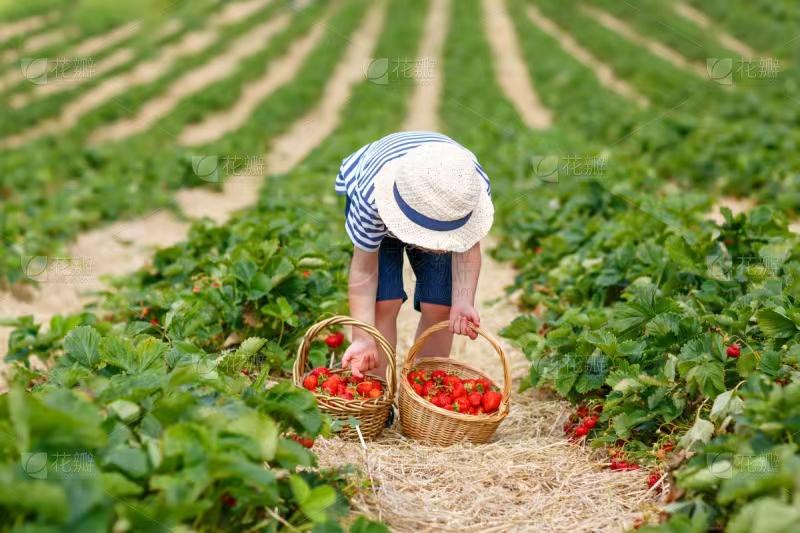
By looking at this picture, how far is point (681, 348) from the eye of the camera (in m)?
3.32

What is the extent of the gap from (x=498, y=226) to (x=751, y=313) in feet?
13.6

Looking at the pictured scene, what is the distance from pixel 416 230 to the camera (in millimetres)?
3027

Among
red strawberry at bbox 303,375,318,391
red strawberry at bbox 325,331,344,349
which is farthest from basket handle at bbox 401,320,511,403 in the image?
red strawberry at bbox 325,331,344,349

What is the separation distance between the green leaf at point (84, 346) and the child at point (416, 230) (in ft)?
3.32

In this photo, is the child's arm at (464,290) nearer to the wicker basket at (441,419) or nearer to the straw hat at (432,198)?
the wicker basket at (441,419)

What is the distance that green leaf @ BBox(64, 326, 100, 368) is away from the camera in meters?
3.00

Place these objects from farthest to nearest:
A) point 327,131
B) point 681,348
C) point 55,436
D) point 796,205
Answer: point 327,131 < point 796,205 < point 681,348 < point 55,436

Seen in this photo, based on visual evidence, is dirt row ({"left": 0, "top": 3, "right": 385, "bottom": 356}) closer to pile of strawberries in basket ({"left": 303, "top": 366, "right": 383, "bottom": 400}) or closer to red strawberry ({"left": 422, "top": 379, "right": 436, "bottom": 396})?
pile of strawberries in basket ({"left": 303, "top": 366, "right": 383, "bottom": 400})

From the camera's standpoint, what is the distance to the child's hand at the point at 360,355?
341 centimetres

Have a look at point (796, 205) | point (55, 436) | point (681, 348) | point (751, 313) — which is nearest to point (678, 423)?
point (681, 348)

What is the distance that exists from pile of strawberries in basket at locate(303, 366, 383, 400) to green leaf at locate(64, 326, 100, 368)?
0.85m

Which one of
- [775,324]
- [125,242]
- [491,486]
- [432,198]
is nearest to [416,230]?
[432,198]

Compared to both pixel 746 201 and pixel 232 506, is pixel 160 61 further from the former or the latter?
pixel 232 506

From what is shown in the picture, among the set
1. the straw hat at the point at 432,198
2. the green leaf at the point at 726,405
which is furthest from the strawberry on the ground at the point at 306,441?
the green leaf at the point at 726,405
